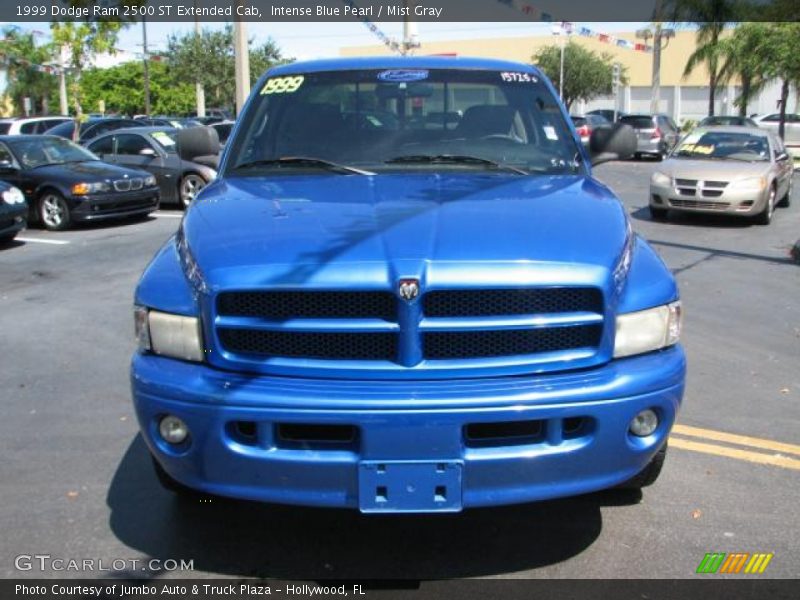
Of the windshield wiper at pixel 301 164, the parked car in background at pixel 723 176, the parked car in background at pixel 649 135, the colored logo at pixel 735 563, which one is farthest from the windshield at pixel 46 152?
the parked car in background at pixel 649 135

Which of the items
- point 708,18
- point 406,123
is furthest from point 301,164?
point 708,18

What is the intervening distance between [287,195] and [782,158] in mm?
12641

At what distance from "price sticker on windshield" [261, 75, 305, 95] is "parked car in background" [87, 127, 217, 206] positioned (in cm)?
1012

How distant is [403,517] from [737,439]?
6.64 ft

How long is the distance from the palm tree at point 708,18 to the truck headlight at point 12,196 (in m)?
32.7

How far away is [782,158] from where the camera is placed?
14.0 metres

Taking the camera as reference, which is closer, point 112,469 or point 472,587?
point 472,587

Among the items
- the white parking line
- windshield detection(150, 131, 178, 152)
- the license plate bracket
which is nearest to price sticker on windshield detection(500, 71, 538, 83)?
the license plate bracket

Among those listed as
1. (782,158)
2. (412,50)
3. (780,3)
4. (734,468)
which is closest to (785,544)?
(734,468)

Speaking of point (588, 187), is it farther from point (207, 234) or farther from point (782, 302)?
point (782, 302)

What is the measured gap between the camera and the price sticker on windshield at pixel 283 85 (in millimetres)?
4625

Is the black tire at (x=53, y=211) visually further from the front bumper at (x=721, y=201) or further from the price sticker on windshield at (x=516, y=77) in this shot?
the price sticker on windshield at (x=516, y=77)

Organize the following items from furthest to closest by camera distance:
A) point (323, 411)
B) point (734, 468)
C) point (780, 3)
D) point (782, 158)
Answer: point (780, 3), point (782, 158), point (734, 468), point (323, 411)

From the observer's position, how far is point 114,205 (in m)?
13.1
